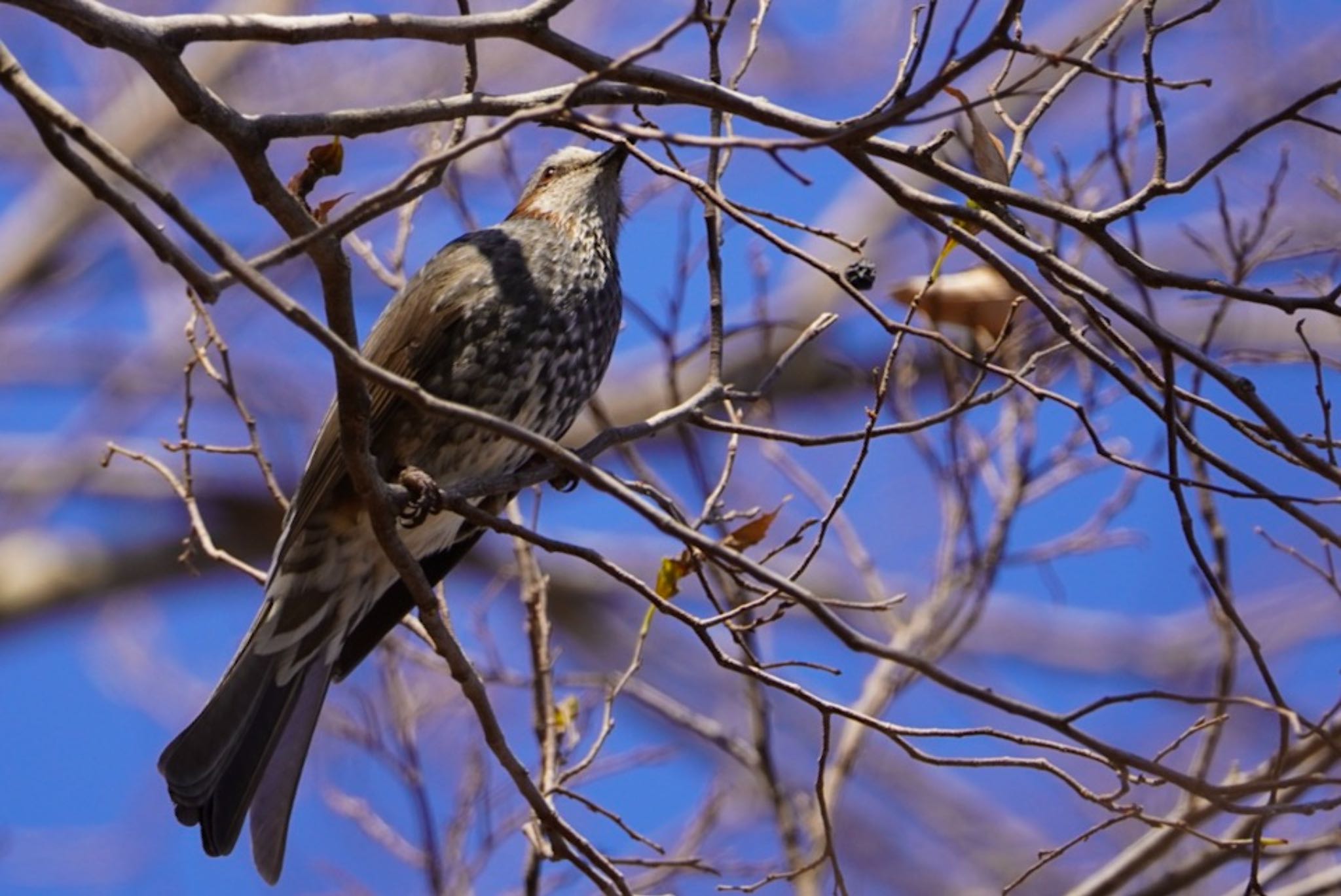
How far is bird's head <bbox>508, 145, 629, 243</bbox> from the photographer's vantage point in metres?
3.96

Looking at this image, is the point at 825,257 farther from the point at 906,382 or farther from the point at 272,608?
the point at 272,608

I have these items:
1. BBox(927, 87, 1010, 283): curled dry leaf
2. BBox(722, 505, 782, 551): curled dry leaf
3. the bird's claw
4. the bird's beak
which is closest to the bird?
the bird's claw

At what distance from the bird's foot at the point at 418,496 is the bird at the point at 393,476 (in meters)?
0.11

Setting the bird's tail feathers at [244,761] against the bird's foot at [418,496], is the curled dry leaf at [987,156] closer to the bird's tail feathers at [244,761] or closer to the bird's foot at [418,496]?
the bird's foot at [418,496]

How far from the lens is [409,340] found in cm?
358

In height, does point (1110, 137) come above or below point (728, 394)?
above

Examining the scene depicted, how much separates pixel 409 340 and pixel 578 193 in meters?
0.70

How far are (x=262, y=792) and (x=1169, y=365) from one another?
203cm

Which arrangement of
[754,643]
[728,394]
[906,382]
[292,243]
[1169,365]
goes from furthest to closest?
[906,382] < [754,643] < [728,394] < [1169,365] < [292,243]

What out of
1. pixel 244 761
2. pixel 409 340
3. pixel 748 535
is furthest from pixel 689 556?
pixel 244 761

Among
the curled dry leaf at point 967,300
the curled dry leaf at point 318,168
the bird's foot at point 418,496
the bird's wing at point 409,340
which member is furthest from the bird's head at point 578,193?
the curled dry leaf at point 318,168

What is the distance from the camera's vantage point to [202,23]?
7.46 ft

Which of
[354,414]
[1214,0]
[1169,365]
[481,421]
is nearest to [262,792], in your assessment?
[354,414]

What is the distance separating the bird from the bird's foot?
112 mm
